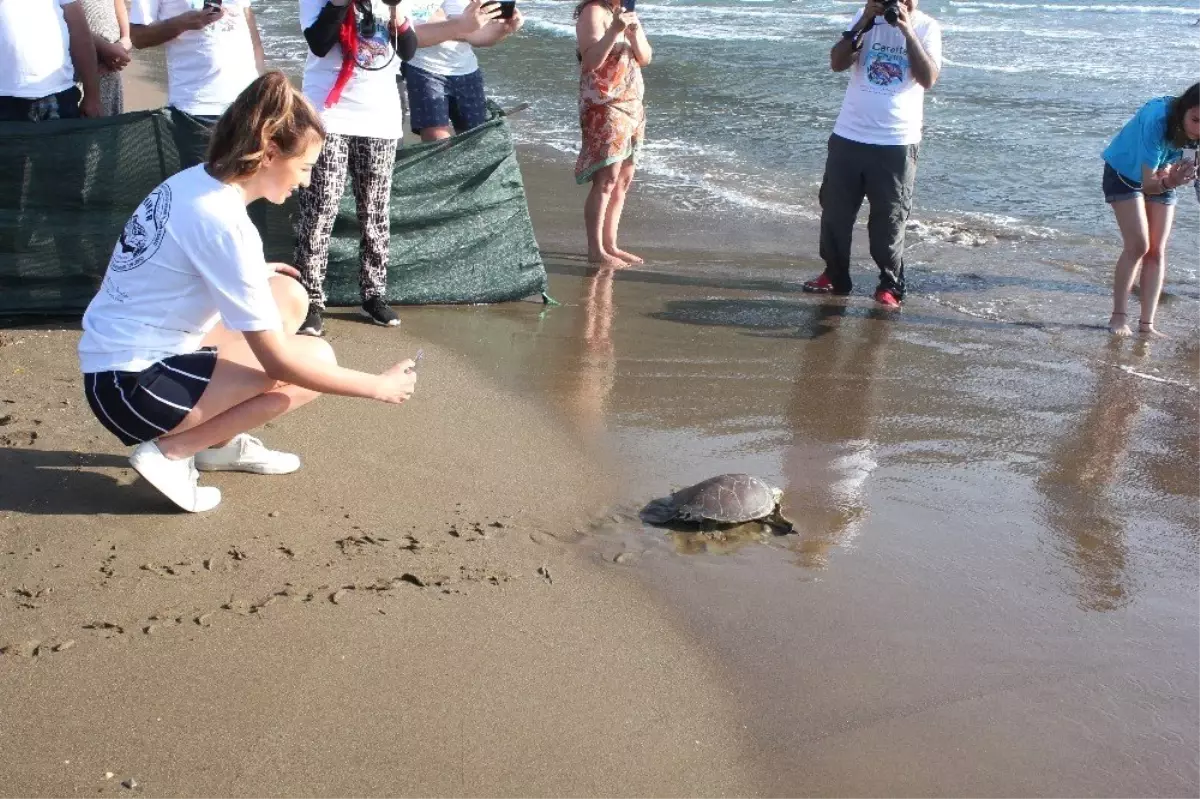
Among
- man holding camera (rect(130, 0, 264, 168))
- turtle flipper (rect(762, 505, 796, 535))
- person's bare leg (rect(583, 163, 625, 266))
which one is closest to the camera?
turtle flipper (rect(762, 505, 796, 535))

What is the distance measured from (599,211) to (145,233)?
383cm

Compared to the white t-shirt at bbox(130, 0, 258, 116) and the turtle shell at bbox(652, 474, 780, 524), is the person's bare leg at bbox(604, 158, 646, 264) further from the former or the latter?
the turtle shell at bbox(652, 474, 780, 524)

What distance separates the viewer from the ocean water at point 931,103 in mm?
9164

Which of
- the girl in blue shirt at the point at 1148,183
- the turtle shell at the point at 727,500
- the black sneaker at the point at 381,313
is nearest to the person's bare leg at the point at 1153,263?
the girl in blue shirt at the point at 1148,183

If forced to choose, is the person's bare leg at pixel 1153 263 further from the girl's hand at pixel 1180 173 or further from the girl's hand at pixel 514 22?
the girl's hand at pixel 514 22

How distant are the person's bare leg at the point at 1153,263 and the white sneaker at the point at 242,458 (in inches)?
181

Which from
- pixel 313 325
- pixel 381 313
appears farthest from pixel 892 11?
pixel 313 325

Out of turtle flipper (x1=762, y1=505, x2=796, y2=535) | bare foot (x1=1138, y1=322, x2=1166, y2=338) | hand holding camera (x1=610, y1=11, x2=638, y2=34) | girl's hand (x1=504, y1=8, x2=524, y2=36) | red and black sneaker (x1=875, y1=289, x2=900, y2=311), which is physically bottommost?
bare foot (x1=1138, y1=322, x2=1166, y2=338)

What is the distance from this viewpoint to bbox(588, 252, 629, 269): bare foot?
7059 mm

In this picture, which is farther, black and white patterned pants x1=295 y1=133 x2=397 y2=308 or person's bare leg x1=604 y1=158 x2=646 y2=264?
person's bare leg x1=604 y1=158 x2=646 y2=264

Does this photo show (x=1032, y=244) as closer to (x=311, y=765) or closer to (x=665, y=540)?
(x=665, y=540)

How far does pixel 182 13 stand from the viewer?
17.5 feet

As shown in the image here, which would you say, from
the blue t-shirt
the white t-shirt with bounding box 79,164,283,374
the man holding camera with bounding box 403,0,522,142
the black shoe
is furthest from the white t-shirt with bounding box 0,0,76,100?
the blue t-shirt

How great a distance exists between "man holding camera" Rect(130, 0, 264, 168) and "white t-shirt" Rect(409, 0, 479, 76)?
3.82 ft
